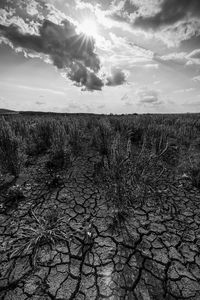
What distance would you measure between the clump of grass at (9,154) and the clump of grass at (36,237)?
1394 mm

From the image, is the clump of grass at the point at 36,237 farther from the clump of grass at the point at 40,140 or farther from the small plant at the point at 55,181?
the clump of grass at the point at 40,140

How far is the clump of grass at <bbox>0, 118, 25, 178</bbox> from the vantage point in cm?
291

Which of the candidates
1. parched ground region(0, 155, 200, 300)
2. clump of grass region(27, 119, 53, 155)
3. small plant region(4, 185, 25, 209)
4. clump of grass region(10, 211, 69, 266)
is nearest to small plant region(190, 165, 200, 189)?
parched ground region(0, 155, 200, 300)

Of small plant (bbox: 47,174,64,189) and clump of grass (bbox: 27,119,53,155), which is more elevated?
clump of grass (bbox: 27,119,53,155)

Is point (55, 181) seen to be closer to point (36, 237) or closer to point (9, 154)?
point (9, 154)

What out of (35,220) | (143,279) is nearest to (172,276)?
(143,279)

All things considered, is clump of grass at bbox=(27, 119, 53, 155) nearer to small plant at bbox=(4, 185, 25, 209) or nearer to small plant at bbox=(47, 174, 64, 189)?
small plant at bbox=(47, 174, 64, 189)

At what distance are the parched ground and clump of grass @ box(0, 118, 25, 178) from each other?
2.37 ft

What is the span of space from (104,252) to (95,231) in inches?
11.0

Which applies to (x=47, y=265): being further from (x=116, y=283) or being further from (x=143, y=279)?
(x=143, y=279)

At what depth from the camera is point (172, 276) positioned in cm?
141

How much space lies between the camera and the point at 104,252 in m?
1.61

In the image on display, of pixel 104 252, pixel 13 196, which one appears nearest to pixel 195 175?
pixel 104 252

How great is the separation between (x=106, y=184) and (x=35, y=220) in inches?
49.0
